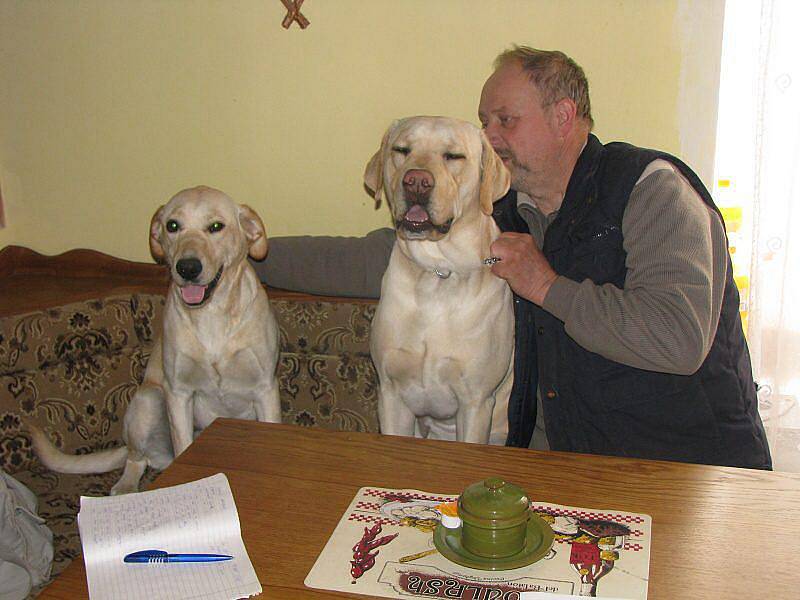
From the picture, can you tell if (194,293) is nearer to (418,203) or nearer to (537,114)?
(418,203)

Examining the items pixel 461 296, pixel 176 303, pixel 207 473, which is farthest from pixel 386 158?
pixel 207 473

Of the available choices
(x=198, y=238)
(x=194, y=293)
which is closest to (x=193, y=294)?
(x=194, y=293)

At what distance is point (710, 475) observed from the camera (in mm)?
1280

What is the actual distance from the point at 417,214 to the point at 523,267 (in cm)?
27

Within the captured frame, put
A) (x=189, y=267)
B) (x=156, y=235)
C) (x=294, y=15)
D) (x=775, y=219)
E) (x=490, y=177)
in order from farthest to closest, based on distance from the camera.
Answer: (x=294, y=15) → (x=775, y=219) → (x=156, y=235) → (x=189, y=267) → (x=490, y=177)

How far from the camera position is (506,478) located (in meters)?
1.27

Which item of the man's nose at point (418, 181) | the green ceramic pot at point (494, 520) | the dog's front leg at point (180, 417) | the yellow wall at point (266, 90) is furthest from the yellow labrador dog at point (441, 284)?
the yellow wall at point (266, 90)

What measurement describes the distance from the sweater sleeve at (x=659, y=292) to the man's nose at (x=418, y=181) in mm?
350

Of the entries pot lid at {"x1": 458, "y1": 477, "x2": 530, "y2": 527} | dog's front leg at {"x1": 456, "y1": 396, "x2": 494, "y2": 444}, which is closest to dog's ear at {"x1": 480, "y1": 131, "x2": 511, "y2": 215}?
dog's front leg at {"x1": 456, "y1": 396, "x2": 494, "y2": 444}

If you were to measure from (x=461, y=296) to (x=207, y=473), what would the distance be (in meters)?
0.74

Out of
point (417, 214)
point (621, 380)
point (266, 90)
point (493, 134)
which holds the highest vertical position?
point (266, 90)

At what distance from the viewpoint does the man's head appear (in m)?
1.89

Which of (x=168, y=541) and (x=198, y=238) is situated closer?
(x=168, y=541)

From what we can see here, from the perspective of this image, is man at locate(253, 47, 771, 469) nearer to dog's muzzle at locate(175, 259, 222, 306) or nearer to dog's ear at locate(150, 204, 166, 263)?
dog's muzzle at locate(175, 259, 222, 306)
